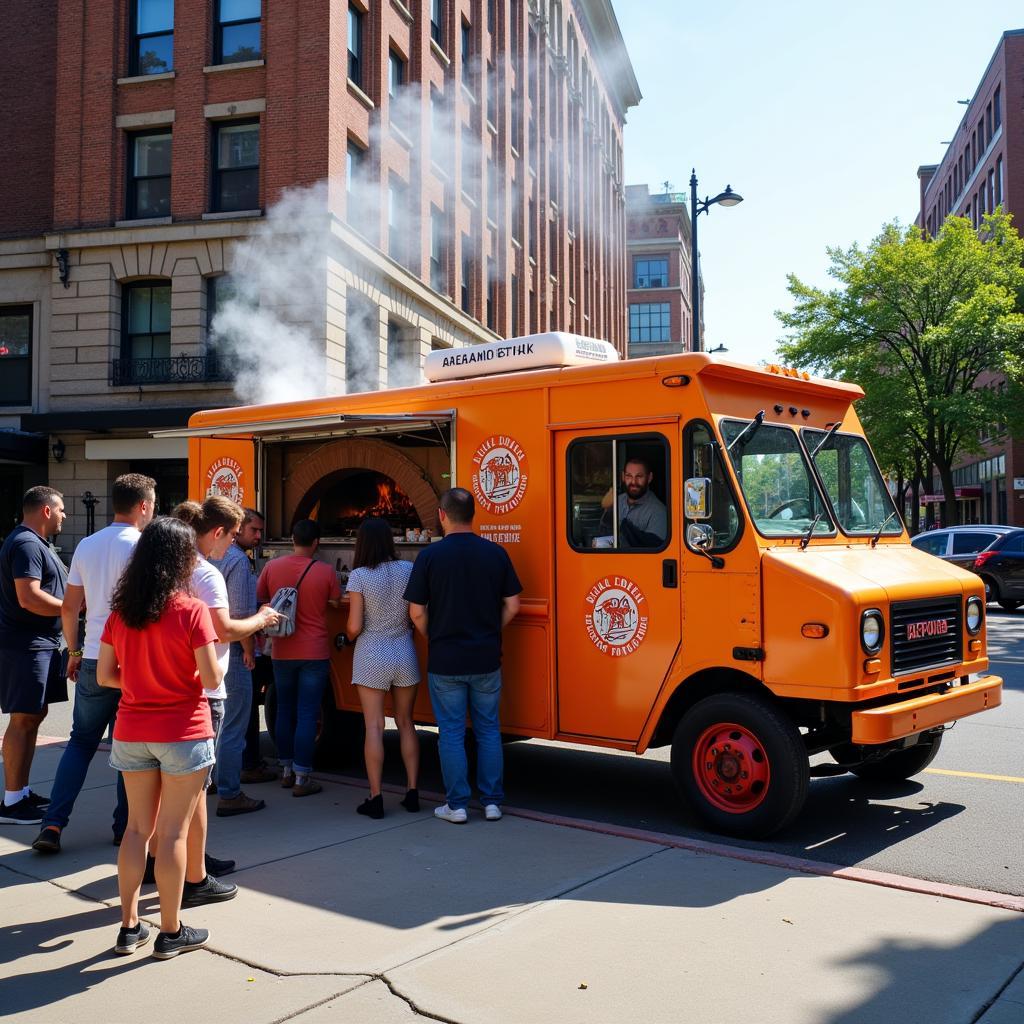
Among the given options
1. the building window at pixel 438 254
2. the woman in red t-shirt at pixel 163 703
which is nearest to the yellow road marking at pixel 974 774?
the woman in red t-shirt at pixel 163 703

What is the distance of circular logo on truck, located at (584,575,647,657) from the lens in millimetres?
6233

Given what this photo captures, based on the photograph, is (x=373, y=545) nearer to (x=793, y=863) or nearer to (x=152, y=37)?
(x=793, y=863)

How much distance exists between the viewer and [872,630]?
555 centimetres

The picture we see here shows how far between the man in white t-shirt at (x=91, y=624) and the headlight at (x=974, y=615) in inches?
196

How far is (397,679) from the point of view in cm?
657

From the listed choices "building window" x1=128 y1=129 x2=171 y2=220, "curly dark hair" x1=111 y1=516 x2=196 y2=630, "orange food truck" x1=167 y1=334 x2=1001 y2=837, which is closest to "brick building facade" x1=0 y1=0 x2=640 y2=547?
"building window" x1=128 y1=129 x2=171 y2=220

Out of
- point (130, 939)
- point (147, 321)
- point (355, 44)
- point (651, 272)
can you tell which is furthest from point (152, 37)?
point (651, 272)

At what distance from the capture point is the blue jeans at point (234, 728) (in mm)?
6352

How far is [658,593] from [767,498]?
33.9 inches

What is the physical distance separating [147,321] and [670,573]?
18.9 metres

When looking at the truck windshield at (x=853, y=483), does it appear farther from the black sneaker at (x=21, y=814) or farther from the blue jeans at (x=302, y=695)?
the black sneaker at (x=21, y=814)

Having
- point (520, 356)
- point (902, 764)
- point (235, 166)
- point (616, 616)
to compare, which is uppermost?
point (235, 166)

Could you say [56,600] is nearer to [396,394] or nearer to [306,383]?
[396,394]

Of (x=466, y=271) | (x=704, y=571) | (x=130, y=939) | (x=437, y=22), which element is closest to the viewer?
(x=130, y=939)
